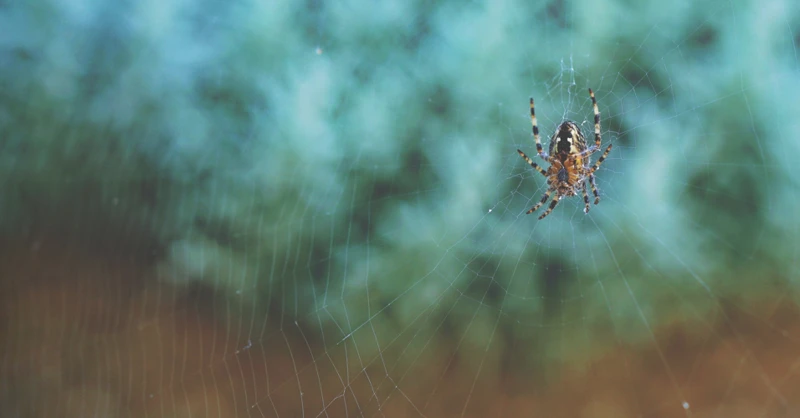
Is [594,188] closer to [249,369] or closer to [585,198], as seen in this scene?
[585,198]

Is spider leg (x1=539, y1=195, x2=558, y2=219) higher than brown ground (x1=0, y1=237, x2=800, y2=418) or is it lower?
higher

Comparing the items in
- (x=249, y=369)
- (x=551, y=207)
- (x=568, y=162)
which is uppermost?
(x=568, y=162)

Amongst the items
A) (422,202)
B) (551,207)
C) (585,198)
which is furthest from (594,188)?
(422,202)

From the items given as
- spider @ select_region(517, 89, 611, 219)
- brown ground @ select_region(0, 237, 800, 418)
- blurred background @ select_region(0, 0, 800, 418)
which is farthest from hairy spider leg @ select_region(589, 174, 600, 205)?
brown ground @ select_region(0, 237, 800, 418)

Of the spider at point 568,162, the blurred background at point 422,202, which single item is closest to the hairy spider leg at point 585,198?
the spider at point 568,162

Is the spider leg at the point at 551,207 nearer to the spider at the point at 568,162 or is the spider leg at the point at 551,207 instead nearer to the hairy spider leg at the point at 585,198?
the spider at the point at 568,162

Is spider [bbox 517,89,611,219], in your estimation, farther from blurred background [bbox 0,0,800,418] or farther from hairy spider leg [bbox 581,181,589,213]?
blurred background [bbox 0,0,800,418]
